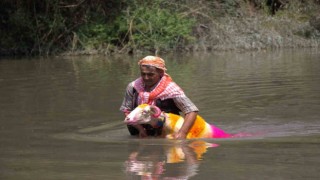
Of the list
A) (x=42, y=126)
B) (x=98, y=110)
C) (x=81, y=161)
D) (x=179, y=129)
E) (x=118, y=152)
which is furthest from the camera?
(x=98, y=110)

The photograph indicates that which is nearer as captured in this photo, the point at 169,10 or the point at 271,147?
the point at 271,147

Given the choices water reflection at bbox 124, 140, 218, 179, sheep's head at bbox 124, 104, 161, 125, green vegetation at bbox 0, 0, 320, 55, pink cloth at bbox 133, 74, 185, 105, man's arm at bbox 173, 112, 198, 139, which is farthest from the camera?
green vegetation at bbox 0, 0, 320, 55

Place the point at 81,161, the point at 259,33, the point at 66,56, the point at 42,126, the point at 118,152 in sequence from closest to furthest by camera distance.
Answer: the point at 81,161 → the point at 118,152 → the point at 42,126 → the point at 66,56 → the point at 259,33

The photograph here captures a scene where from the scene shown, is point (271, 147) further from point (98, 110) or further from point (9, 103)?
point (9, 103)

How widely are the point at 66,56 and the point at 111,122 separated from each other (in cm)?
1606

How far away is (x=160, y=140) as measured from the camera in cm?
790

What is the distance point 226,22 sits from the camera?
94.8ft

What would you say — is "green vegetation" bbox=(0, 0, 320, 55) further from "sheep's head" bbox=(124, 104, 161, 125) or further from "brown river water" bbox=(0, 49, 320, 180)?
"sheep's head" bbox=(124, 104, 161, 125)

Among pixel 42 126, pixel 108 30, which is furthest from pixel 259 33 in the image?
pixel 42 126

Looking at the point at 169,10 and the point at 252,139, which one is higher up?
the point at 169,10

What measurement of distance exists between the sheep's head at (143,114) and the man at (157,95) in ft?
0.89

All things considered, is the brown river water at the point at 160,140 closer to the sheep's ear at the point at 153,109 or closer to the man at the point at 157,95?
the man at the point at 157,95

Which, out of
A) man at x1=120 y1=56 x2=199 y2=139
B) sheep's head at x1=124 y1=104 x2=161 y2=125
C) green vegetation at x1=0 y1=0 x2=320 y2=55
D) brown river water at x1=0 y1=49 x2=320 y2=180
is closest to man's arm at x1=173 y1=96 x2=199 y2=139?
man at x1=120 y1=56 x2=199 y2=139

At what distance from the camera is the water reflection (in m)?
5.82
